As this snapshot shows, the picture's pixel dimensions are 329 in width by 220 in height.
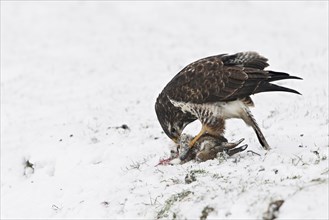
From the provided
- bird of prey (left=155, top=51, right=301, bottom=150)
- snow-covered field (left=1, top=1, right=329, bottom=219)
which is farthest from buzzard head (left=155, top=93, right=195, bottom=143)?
snow-covered field (left=1, top=1, right=329, bottom=219)

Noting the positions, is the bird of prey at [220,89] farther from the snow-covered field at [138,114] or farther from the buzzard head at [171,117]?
the snow-covered field at [138,114]

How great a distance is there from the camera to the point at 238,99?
838cm

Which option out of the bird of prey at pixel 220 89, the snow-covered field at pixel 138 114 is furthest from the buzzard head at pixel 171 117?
the snow-covered field at pixel 138 114

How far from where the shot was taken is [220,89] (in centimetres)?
825

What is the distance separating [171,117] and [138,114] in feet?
15.0

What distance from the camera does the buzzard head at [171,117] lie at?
28.9ft

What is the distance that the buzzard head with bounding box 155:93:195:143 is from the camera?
8.80m

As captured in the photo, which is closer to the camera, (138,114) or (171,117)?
(171,117)

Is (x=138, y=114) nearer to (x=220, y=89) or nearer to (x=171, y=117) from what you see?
(x=171, y=117)

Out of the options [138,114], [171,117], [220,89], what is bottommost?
[138,114]

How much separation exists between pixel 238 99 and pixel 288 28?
1992 cm

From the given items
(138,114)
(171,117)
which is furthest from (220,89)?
(138,114)

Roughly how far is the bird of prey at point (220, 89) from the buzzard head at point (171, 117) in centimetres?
2

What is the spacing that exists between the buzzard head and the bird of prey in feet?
0.06
